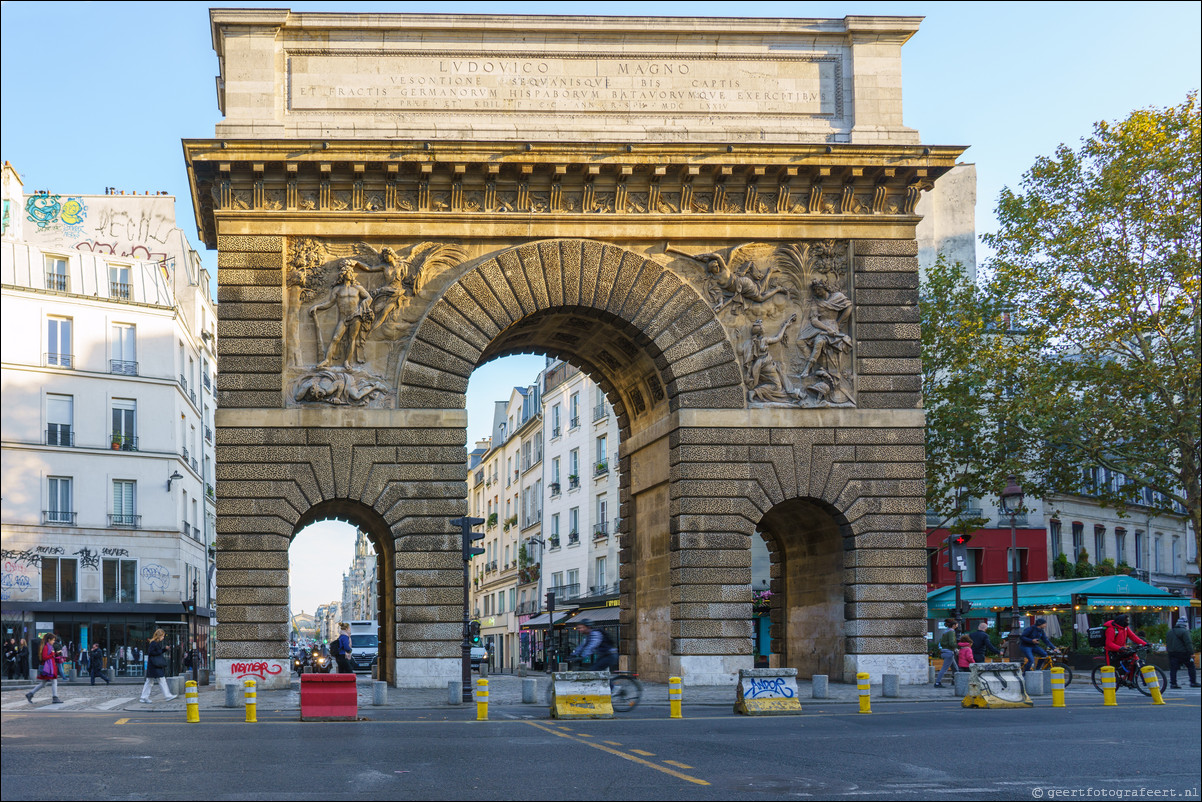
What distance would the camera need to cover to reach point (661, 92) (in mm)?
35062

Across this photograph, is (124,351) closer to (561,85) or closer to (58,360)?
(58,360)

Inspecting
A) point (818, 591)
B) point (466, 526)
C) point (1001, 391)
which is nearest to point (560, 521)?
point (1001, 391)

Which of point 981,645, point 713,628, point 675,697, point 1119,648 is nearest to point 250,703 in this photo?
point 675,697

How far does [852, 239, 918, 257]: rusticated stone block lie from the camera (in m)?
34.7

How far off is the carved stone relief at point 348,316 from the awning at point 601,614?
2475 centimetres

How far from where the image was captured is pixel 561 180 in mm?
33719

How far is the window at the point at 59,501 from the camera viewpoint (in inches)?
207

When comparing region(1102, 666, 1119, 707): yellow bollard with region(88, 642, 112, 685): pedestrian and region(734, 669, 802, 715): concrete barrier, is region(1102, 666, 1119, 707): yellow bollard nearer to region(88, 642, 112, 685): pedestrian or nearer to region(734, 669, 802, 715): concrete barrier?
region(734, 669, 802, 715): concrete barrier

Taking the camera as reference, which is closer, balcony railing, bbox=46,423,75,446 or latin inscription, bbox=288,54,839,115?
balcony railing, bbox=46,423,75,446

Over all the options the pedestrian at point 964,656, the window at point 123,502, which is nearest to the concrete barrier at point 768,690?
the pedestrian at point 964,656

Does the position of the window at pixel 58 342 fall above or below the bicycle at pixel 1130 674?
above

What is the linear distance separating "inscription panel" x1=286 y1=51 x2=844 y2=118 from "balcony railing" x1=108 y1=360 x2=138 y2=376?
28.7m

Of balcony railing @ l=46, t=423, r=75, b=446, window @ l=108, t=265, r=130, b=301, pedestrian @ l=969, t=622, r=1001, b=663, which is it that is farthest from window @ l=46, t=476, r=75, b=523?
pedestrian @ l=969, t=622, r=1001, b=663

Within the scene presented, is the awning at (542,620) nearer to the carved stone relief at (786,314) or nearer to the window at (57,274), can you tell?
the carved stone relief at (786,314)
